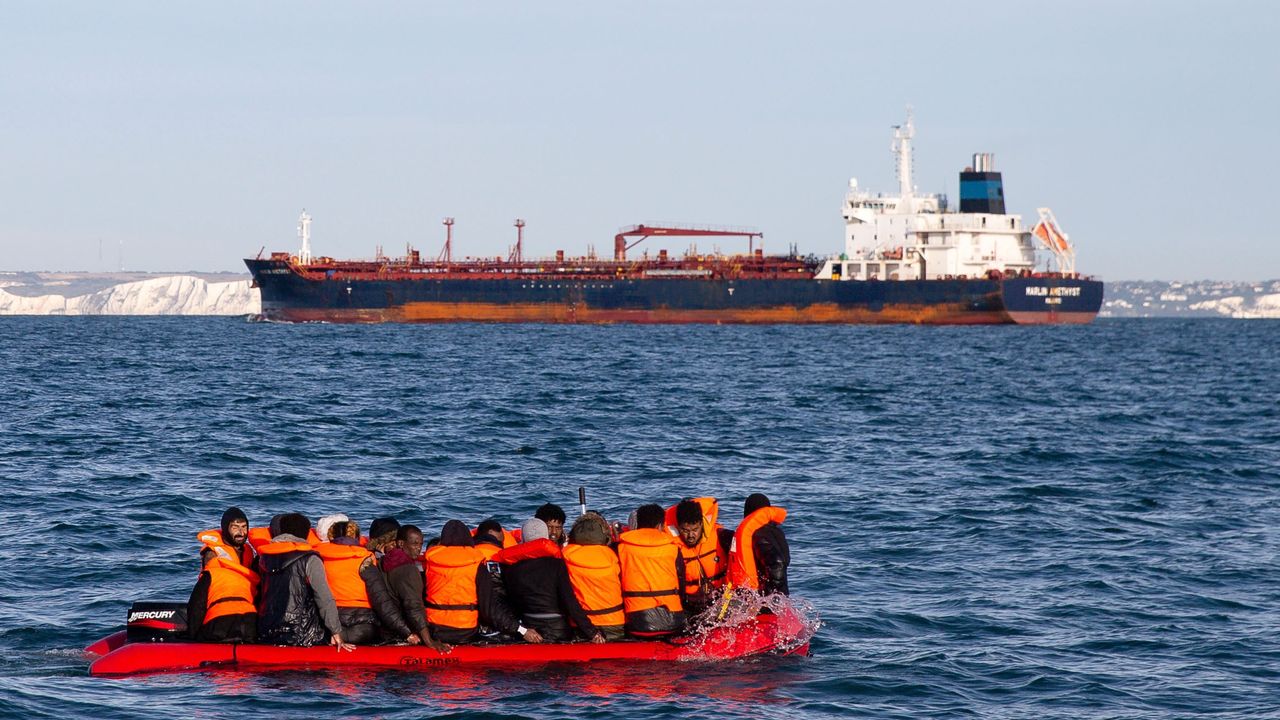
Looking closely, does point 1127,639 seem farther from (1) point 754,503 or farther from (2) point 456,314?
(2) point 456,314

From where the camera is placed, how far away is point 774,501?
2353cm

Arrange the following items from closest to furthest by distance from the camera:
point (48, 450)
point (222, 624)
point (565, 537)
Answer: point (222, 624)
point (565, 537)
point (48, 450)

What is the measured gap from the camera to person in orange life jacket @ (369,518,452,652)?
43.1ft

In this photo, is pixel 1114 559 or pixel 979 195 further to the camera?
pixel 979 195

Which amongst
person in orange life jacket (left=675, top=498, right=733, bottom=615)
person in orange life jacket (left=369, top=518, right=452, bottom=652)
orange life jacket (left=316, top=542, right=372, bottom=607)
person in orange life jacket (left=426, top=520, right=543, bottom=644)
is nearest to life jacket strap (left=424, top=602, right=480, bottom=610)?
person in orange life jacket (left=426, top=520, right=543, bottom=644)

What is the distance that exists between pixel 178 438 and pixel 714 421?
13.5m

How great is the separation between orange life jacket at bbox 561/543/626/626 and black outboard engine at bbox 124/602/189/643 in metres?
3.82

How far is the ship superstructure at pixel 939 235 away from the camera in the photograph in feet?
334

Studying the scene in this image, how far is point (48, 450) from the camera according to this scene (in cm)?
2881

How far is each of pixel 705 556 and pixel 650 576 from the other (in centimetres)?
111

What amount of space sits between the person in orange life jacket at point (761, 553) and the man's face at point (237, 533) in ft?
15.8

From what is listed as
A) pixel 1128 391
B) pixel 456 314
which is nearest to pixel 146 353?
pixel 456 314

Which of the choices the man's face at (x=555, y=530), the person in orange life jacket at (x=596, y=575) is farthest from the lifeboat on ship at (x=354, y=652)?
the man's face at (x=555, y=530)

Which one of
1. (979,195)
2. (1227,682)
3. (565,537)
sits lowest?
(1227,682)
